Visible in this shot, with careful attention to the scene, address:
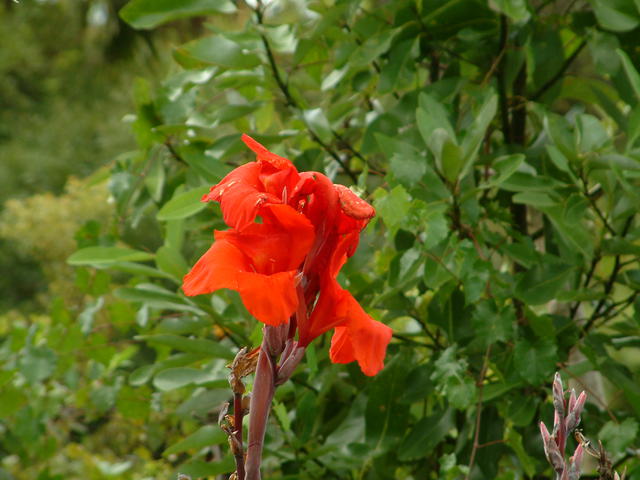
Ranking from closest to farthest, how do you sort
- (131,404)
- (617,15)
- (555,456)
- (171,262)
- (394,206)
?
(555,456) → (394,206) → (617,15) → (171,262) → (131,404)

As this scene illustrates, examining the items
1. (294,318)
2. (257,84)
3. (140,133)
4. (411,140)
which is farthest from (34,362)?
(294,318)

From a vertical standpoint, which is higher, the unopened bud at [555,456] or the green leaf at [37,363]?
the unopened bud at [555,456]

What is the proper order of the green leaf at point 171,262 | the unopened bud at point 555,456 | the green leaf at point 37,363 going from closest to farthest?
the unopened bud at point 555,456 < the green leaf at point 171,262 < the green leaf at point 37,363

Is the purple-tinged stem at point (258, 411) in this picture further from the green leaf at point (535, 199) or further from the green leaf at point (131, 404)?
the green leaf at point (131, 404)

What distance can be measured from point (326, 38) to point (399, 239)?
11.3 inches

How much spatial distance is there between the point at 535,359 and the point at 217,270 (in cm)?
45

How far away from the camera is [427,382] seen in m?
0.82

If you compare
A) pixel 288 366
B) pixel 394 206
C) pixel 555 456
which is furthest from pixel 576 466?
pixel 394 206

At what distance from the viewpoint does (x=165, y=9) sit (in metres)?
0.86

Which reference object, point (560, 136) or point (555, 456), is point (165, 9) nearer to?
point (560, 136)

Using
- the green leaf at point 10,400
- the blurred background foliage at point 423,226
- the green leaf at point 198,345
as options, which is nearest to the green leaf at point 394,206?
the blurred background foliage at point 423,226

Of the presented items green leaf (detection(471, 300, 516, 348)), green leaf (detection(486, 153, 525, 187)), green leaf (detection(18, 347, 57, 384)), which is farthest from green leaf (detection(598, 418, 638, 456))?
green leaf (detection(18, 347, 57, 384))

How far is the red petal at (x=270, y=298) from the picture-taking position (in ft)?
1.14

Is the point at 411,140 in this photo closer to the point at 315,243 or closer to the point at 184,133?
the point at 184,133
